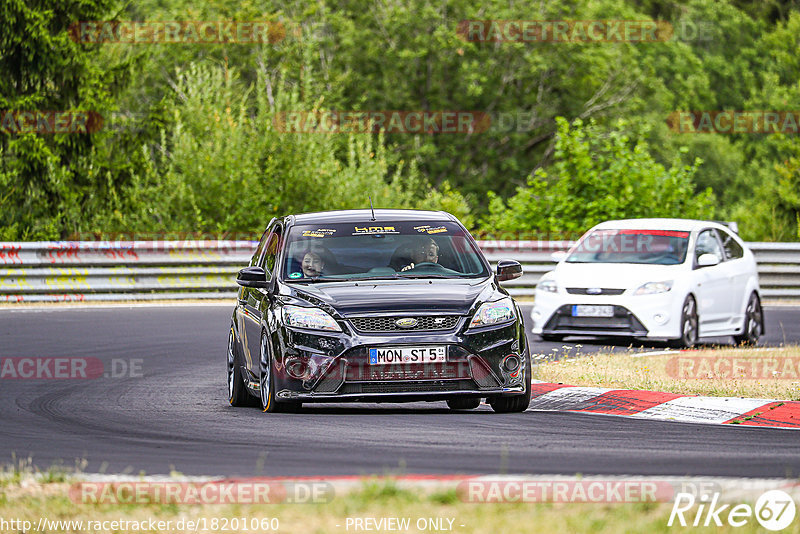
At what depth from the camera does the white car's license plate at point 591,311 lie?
16.8 meters

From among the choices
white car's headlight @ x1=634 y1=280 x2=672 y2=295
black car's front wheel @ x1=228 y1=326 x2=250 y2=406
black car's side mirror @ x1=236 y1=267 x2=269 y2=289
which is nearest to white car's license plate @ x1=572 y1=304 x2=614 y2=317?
white car's headlight @ x1=634 y1=280 x2=672 y2=295

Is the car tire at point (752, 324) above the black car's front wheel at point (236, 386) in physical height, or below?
below

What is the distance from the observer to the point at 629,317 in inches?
657

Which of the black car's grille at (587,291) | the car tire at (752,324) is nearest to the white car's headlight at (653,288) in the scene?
the black car's grille at (587,291)

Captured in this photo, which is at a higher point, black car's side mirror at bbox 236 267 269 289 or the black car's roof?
the black car's roof

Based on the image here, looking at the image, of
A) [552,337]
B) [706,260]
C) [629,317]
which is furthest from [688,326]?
[552,337]

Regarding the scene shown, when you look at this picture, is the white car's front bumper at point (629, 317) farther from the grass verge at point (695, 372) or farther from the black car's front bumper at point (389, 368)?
the black car's front bumper at point (389, 368)

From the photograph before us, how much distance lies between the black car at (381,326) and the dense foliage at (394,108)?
15.9 metres

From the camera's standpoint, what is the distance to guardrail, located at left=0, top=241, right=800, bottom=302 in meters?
22.7

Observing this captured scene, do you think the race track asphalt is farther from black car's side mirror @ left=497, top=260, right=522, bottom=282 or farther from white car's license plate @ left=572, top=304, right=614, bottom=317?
white car's license plate @ left=572, top=304, right=614, bottom=317

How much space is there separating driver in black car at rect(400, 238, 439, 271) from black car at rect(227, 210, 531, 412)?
0.01 m

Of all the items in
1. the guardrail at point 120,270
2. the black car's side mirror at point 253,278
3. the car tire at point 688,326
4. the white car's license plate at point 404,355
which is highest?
the black car's side mirror at point 253,278

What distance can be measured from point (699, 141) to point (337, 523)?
66.8 metres

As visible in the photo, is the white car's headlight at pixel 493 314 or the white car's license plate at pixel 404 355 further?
the white car's headlight at pixel 493 314
